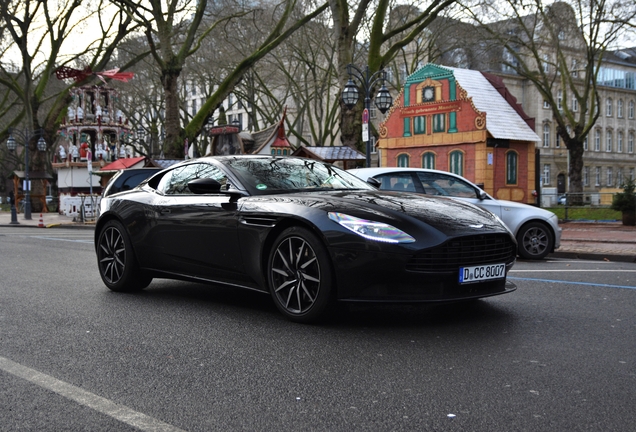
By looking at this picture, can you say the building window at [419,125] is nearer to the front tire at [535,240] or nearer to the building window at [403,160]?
the building window at [403,160]

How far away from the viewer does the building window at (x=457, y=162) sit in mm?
28734

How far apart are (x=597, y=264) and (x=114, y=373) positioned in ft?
28.5

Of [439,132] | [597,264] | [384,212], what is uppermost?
[439,132]

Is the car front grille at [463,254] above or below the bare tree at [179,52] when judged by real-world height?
below

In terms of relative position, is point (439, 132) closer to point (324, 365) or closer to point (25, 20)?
point (25, 20)

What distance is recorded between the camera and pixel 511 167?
28.4 m

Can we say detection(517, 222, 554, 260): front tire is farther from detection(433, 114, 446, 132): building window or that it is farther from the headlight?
detection(433, 114, 446, 132): building window

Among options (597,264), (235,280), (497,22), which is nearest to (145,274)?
(235,280)

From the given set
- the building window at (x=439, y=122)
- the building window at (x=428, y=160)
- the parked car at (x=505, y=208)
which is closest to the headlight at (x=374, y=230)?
the parked car at (x=505, y=208)

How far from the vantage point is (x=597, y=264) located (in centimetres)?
1120

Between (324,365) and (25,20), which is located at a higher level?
(25,20)

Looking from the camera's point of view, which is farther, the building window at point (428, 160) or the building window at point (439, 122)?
the building window at point (428, 160)

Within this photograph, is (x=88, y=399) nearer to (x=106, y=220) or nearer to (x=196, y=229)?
(x=196, y=229)

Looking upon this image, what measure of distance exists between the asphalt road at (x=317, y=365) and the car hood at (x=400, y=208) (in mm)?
762
